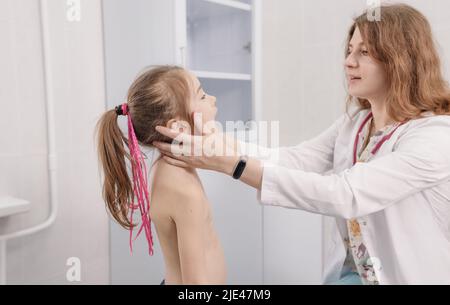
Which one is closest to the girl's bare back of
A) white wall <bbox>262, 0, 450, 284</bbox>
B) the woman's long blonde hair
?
the woman's long blonde hair

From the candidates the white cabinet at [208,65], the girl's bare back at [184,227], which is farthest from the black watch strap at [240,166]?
the white cabinet at [208,65]

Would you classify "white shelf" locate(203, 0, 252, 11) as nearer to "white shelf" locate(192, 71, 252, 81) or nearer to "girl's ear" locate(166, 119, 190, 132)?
"white shelf" locate(192, 71, 252, 81)

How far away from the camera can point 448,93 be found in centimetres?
102

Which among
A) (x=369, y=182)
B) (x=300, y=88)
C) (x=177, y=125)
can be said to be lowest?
Answer: (x=369, y=182)

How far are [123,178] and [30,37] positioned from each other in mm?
558

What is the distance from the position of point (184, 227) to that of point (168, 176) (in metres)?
0.12

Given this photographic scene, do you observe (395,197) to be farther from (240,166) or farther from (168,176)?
(168,176)

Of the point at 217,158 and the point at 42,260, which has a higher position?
the point at 217,158

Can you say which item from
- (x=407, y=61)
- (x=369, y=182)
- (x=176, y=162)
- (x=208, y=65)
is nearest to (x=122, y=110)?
(x=176, y=162)

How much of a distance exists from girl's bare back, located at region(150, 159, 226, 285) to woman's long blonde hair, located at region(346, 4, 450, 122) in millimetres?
531

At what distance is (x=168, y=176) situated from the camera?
0.94m
